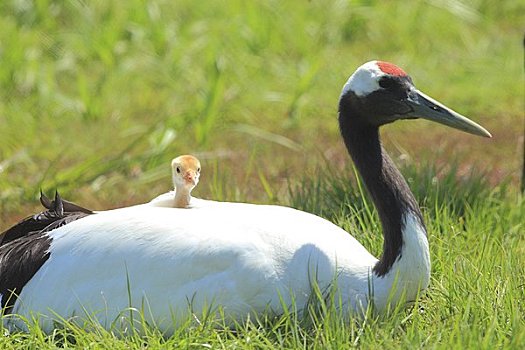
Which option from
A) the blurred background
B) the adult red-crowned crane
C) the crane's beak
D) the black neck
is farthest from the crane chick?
the blurred background

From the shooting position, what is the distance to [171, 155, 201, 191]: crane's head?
4.71m

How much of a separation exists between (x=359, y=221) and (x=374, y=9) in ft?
Answer: 15.9

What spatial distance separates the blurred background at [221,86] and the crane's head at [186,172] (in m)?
1.47

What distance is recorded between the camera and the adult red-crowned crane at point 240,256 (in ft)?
13.8

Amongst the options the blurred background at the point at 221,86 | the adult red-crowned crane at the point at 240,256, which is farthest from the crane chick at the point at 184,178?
the blurred background at the point at 221,86

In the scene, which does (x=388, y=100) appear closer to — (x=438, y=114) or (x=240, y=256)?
(x=438, y=114)

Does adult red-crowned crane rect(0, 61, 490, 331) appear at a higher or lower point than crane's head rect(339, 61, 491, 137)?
lower

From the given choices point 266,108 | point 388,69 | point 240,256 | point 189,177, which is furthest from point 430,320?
point 266,108

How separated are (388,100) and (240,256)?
831 mm

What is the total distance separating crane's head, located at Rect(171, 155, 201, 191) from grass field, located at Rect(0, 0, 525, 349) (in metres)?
0.79

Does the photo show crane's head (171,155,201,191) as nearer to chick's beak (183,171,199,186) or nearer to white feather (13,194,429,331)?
chick's beak (183,171,199,186)

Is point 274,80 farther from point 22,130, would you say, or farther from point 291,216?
point 291,216

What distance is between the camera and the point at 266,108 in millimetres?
8438

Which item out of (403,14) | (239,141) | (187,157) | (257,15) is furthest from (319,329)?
(403,14)
